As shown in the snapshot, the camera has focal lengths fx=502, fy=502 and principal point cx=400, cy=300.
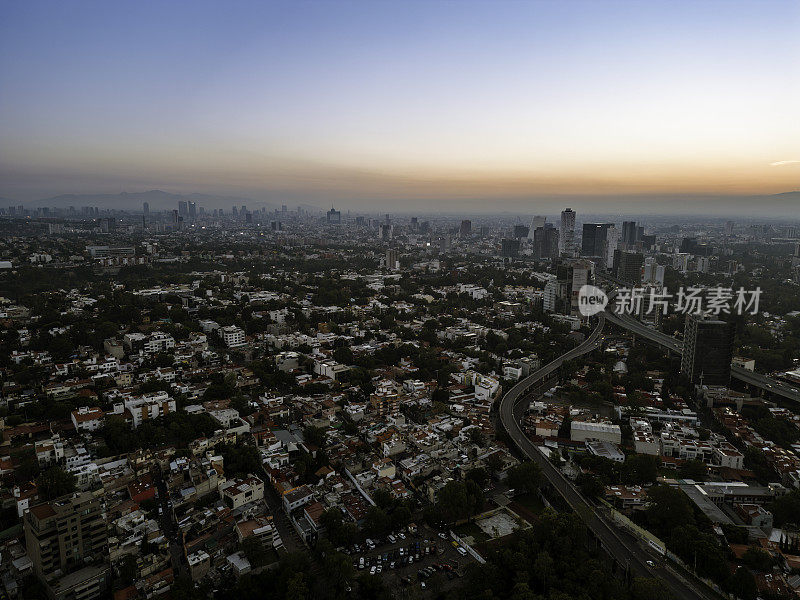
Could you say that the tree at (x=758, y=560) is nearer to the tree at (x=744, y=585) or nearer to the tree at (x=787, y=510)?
the tree at (x=744, y=585)

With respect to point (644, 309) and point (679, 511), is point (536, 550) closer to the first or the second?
point (679, 511)

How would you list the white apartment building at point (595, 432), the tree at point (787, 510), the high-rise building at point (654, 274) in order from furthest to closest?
the high-rise building at point (654, 274) < the white apartment building at point (595, 432) < the tree at point (787, 510)

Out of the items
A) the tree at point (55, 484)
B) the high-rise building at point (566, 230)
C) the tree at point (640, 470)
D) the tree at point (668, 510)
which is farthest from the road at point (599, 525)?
the high-rise building at point (566, 230)

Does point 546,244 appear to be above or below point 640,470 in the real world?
above

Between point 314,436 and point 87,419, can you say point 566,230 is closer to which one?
point 314,436

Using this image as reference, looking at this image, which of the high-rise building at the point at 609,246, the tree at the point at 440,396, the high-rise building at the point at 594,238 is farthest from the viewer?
the high-rise building at the point at 594,238

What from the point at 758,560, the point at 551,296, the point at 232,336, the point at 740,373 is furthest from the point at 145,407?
the point at 551,296
